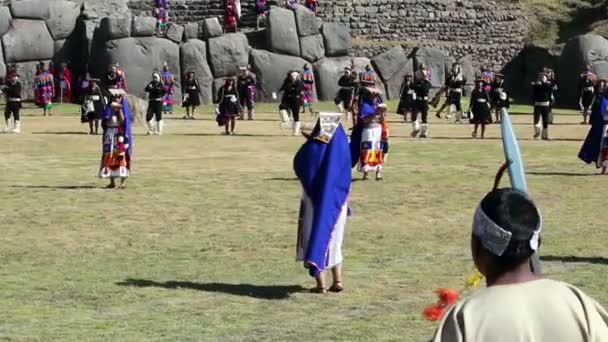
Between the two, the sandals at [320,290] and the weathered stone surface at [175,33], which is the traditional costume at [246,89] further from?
the sandals at [320,290]

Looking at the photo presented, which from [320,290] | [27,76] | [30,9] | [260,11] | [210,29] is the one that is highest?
[260,11]

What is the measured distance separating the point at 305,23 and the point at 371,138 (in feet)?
90.8

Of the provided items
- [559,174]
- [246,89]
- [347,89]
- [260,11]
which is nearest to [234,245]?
[559,174]

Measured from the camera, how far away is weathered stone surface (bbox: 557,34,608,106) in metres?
47.3

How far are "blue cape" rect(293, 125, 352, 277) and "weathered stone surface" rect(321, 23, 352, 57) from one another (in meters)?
37.4

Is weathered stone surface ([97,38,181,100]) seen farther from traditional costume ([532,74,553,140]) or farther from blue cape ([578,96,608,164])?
blue cape ([578,96,608,164])

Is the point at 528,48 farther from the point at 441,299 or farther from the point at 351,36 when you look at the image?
the point at 441,299

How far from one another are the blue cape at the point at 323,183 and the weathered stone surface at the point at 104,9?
36.6 m

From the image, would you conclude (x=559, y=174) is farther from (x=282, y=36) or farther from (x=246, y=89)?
(x=282, y=36)

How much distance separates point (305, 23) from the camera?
4931cm

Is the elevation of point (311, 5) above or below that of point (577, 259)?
above

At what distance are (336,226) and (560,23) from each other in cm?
4521

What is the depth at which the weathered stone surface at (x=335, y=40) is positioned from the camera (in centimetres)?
4966

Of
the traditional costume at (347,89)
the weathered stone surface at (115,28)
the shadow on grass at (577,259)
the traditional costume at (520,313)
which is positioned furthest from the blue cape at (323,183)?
the weathered stone surface at (115,28)
